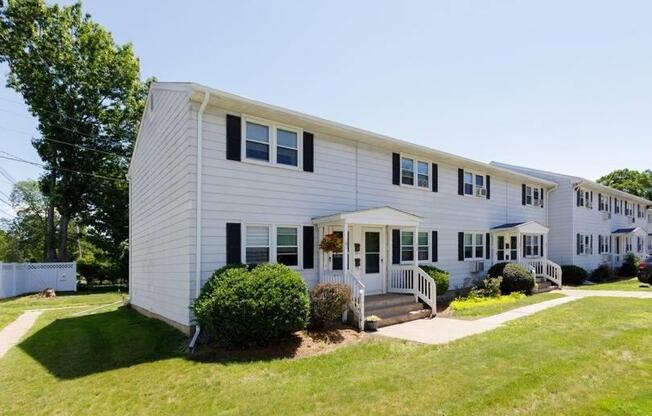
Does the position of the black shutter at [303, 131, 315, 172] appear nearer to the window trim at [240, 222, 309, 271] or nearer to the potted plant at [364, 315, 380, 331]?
the window trim at [240, 222, 309, 271]

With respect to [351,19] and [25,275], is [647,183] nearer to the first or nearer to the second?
[351,19]

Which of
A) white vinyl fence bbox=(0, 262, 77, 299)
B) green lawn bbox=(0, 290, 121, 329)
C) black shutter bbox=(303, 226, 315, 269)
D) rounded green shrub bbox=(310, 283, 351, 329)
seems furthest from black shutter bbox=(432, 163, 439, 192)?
white vinyl fence bbox=(0, 262, 77, 299)

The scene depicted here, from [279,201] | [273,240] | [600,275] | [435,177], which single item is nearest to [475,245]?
[435,177]

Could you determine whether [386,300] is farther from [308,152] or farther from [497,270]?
[497,270]

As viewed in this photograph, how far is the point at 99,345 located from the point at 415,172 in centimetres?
1102

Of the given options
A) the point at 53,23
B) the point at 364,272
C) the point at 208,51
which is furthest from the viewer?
the point at 53,23

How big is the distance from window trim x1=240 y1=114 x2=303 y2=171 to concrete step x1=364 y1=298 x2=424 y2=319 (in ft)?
14.0

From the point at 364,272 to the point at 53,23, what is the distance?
25.7m

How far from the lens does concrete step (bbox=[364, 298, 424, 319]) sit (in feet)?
33.9

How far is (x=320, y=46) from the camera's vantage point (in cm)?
1234

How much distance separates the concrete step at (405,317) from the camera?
33.1 feet

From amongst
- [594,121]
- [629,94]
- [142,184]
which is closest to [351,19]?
[142,184]

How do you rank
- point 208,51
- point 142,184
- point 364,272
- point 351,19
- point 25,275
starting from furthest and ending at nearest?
point 25,275, point 142,184, point 208,51, point 364,272, point 351,19

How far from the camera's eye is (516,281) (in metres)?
15.4
